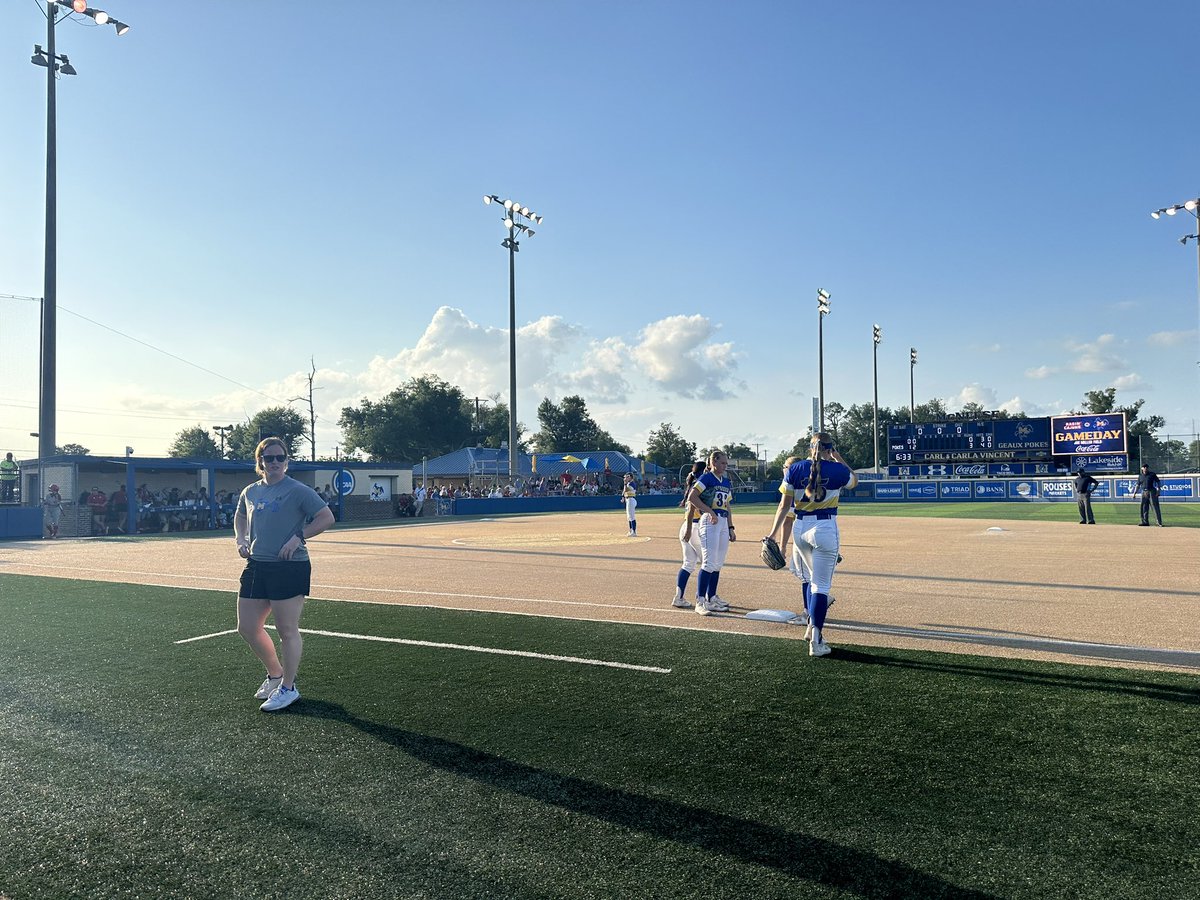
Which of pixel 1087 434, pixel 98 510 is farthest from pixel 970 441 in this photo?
pixel 98 510

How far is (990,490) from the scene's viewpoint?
163ft

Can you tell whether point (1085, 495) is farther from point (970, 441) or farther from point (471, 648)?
point (970, 441)

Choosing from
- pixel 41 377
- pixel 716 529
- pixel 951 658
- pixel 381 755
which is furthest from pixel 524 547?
pixel 41 377

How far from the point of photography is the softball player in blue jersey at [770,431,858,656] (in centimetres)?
678

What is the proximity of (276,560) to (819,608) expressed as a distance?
4494 millimetres

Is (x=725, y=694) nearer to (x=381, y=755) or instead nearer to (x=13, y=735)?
(x=381, y=755)

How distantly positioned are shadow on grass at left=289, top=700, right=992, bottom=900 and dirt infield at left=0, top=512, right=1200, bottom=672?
3995 millimetres

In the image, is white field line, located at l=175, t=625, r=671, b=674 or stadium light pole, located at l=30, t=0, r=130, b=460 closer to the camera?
white field line, located at l=175, t=625, r=671, b=674

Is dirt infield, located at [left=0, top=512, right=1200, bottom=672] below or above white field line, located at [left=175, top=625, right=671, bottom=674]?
below

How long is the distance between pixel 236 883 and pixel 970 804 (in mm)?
3338

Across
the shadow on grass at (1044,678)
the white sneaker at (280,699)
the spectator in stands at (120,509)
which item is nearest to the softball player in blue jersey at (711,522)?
the shadow on grass at (1044,678)

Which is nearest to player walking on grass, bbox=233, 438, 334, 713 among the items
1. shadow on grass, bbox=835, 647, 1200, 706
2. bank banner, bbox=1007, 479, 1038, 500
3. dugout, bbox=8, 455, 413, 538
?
shadow on grass, bbox=835, 647, 1200, 706

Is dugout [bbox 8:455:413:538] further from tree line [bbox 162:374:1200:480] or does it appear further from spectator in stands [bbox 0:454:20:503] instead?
tree line [bbox 162:374:1200:480]

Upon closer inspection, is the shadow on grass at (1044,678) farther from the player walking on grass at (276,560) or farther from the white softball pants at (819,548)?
the player walking on grass at (276,560)
